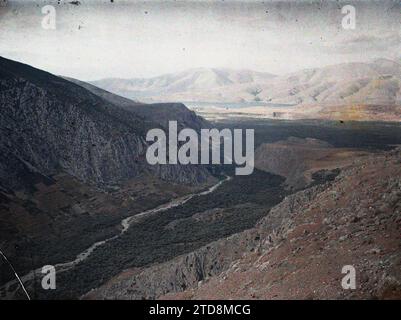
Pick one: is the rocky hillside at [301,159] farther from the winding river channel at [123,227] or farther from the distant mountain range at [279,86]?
the distant mountain range at [279,86]

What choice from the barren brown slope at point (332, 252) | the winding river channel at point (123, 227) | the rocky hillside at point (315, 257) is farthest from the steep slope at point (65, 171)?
the barren brown slope at point (332, 252)

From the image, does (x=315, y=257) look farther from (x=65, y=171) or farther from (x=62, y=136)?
(x=62, y=136)

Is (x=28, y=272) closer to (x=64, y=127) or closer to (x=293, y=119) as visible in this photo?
(x=64, y=127)

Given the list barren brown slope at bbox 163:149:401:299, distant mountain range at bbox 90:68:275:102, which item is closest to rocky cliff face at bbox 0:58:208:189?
barren brown slope at bbox 163:149:401:299

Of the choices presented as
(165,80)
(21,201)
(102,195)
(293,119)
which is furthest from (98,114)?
(165,80)

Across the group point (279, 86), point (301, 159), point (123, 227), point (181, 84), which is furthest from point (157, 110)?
point (279, 86)

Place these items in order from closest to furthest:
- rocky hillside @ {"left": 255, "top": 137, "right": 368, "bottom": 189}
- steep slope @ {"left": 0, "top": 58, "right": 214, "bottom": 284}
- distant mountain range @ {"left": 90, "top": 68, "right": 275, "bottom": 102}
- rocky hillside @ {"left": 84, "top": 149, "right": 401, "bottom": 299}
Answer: rocky hillside @ {"left": 84, "top": 149, "right": 401, "bottom": 299}
steep slope @ {"left": 0, "top": 58, "right": 214, "bottom": 284}
rocky hillside @ {"left": 255, "top": 137, "right": 368, "bottom": 189}
distant mountain range @ {"left": 90, "top": 68, "right": 275, "bottom": 102}

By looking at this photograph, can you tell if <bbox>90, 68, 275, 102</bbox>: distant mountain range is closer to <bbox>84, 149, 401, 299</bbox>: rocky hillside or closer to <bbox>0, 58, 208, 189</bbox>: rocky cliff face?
<bbox>0, 58, 208, 189</bbox>: rocky cliff face
